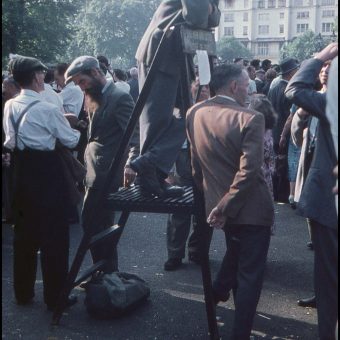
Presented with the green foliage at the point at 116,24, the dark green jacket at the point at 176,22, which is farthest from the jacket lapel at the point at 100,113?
the green foliage at the point at 116,24

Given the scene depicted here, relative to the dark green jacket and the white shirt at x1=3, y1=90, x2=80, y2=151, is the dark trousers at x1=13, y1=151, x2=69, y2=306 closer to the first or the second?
the white shirt at x1=3, y1=90, x2=80, y2=151

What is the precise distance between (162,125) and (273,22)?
132233 millimetres

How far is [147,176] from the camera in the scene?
15.5ft

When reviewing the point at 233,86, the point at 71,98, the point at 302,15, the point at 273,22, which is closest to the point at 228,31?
the point at 273,22

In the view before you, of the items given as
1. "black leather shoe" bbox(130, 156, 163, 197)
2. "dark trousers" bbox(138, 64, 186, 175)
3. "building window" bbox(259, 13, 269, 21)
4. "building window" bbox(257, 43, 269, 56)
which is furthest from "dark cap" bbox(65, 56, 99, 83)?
"building window" bbox(259, 13, 269, 21)

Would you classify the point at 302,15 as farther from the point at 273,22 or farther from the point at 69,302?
the point at 69,302

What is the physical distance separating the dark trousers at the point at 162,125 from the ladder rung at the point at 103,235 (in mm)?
832

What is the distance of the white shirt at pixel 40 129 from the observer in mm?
5117

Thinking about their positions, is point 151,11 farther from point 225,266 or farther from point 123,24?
point 225,266

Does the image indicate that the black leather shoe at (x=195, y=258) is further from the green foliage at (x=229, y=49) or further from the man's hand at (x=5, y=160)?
the green foliage at (x=229, y=49)

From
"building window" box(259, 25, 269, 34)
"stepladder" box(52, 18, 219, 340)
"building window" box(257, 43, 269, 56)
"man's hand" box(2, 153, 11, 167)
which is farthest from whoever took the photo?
"building window" box(259, 25, 269, 34)

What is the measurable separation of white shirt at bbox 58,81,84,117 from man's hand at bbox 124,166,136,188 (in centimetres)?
407

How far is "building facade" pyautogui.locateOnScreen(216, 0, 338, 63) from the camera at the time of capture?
127 meters

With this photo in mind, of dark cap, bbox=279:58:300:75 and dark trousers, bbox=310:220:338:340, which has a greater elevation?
dark cap, bbox=279:58:300:75
